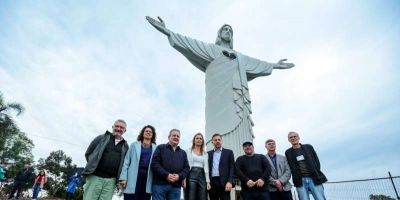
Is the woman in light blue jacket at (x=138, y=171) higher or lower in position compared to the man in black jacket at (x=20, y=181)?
lower

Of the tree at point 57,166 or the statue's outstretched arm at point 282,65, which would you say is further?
the tree at point 57,166

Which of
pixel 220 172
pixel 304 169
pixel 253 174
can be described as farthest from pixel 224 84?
pixel 220 172

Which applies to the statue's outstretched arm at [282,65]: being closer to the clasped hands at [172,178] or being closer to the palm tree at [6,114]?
the clasped hands at [172,178]

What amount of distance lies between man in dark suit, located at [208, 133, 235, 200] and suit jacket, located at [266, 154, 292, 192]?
29.2 inches

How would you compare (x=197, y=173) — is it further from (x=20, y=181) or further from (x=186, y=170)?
(x=20, y=181)

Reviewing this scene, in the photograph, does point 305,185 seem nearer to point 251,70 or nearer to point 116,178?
point 116,178

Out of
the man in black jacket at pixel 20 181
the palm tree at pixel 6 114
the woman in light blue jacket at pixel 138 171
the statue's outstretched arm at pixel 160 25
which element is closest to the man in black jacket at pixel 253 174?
the woman in light blue jacket at pixel 138 171

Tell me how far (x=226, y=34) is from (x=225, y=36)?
99mm

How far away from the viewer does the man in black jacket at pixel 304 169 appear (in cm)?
380

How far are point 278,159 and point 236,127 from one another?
341cm

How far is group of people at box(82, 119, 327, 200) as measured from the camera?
315 centimetres

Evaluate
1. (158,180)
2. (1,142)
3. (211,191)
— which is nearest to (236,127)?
(211,191)

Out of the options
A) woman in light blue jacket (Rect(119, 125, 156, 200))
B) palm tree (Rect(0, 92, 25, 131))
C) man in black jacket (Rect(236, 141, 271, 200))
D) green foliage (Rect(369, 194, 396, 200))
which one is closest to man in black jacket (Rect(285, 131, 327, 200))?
man in black jacket (Rect(236, 141, 271, 200))

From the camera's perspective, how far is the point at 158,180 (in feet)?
10.5
